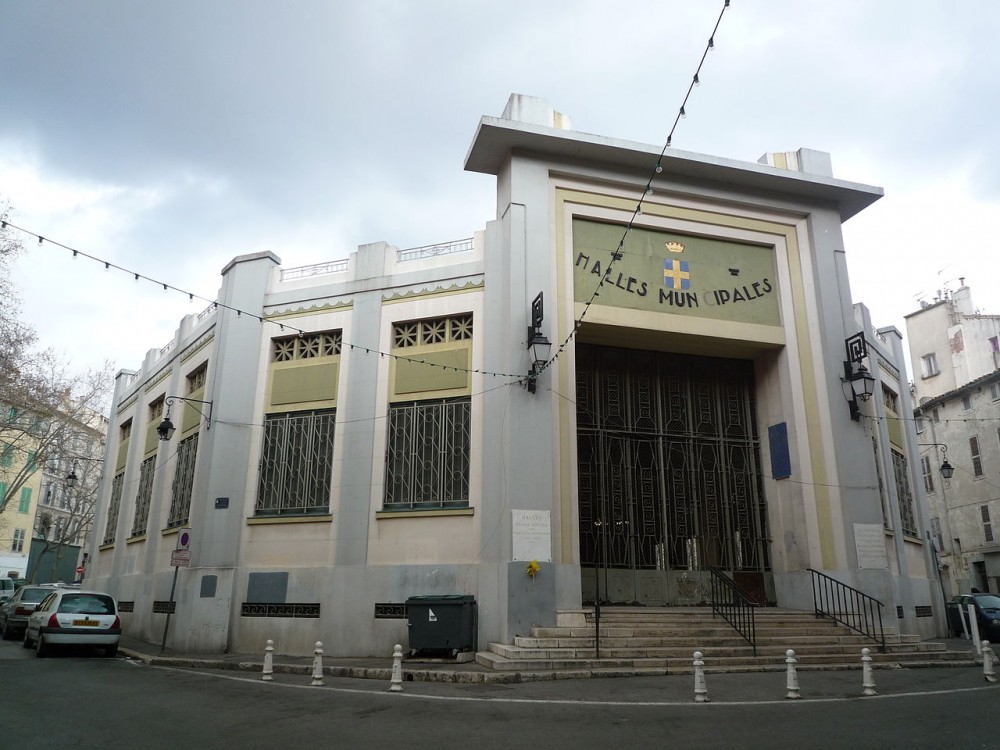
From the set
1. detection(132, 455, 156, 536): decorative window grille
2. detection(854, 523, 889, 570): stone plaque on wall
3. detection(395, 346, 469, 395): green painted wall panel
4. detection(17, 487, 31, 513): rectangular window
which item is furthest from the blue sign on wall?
detection(17, 487, 31, 513): rectangular window

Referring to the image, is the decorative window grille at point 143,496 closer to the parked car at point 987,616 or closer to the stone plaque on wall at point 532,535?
the stone plaque on wall at point 532,535

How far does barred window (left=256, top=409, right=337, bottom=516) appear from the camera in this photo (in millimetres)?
15984

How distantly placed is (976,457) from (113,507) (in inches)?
1409

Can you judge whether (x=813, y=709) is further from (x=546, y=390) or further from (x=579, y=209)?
(x=579, y=209)

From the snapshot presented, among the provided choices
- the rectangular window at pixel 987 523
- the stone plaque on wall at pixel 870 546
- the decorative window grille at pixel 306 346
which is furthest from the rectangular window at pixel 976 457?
the decorative window grille at pixel 306 346

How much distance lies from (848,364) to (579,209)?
6.81 metres

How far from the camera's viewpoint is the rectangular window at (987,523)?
33.7 m

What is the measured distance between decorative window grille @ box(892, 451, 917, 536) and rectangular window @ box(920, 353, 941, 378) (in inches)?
831

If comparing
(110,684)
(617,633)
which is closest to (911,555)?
(617,633)

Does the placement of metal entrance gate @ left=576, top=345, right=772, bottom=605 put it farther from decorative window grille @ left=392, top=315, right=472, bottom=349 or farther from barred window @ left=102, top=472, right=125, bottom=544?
barred window @ left=102, top=472, right=125, bottom=544

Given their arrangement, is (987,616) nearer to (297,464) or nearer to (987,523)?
(297,464)

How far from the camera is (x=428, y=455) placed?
50.6 ft

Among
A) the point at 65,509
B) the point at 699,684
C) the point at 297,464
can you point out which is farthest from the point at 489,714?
the point at 65,509

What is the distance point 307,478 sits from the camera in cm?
1612
